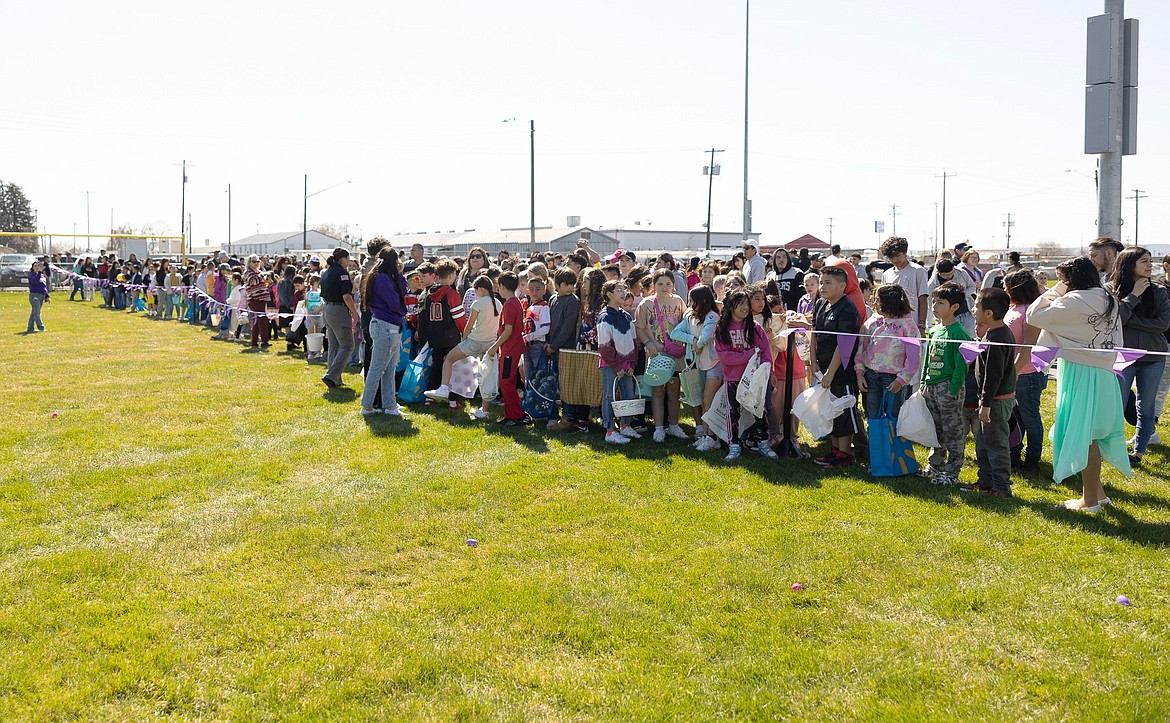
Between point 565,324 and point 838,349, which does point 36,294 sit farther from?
point 838,349

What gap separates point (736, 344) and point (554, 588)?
11.9 feet

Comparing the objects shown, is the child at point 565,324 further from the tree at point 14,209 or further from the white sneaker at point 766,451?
the tree at point 14,209

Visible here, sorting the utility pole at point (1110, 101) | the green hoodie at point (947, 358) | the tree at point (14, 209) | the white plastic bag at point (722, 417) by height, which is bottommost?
the white plastic bag at point (722, 417)

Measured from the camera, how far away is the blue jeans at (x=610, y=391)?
9.16 metres

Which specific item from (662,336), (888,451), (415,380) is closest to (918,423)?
(888,451)

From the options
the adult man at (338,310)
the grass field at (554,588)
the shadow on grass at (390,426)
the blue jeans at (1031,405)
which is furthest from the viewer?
the adult man at (338,310)

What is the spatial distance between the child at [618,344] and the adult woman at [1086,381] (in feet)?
11.9

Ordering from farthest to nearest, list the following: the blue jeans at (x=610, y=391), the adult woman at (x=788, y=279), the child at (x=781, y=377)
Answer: the adult woman at (x=788, y=279)
the blue jeans at (x=610, y=391)
the child at (x=781, y=377)

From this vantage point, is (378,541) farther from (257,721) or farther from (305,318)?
(305,318)

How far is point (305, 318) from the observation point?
16328 mm

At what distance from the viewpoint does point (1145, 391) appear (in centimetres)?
788

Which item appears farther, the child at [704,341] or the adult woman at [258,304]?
the adult woman at [258,304]

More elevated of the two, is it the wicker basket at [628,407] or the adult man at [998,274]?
the adult man at [998,274]

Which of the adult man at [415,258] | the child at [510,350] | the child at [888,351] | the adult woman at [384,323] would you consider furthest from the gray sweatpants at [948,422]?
the adult man at [415,258]
